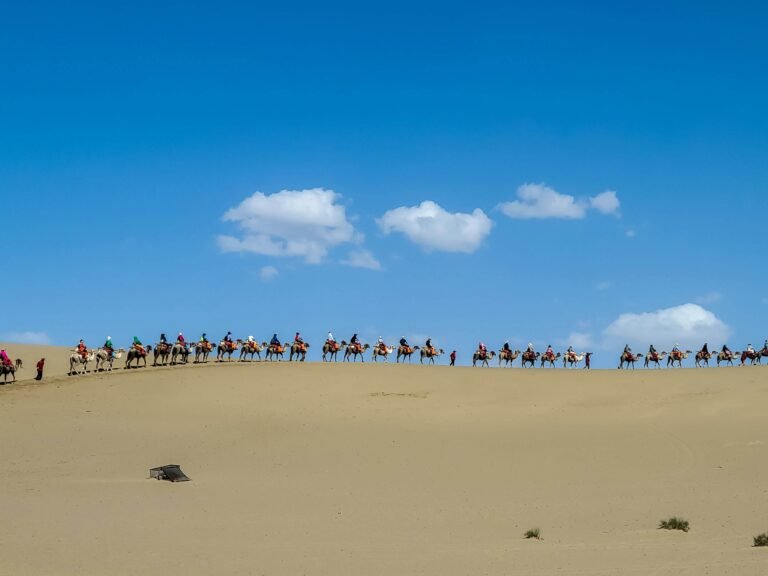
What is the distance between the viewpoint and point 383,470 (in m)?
24.4

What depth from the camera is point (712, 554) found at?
47.0 feet

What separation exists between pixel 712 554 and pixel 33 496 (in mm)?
14611

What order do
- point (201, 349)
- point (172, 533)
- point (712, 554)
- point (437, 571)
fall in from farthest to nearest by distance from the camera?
point (201, 349), point (172, 533), point (712, 554), point (437, 571)

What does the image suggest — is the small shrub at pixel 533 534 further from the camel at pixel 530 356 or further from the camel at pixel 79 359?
the camel at pixel 530 356

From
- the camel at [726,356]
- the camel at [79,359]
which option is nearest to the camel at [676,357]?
the camel at [726,356]

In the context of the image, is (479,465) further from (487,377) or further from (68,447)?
(487,377)

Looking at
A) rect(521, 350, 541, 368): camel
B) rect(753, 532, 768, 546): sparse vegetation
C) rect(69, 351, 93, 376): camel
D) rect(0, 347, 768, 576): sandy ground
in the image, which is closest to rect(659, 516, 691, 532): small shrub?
rect(0, 347, 768, 576): sandy ground

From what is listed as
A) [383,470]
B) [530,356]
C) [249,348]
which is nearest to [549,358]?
[530,356]

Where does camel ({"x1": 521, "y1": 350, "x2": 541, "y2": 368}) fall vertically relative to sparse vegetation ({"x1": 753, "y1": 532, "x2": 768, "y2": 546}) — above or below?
above

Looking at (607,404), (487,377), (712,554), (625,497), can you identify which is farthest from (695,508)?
(487,377)

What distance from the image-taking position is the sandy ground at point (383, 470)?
47.8 feet

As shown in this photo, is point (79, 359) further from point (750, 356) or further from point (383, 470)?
point (750, 356)

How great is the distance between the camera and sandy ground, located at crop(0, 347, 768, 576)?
47.8 ft

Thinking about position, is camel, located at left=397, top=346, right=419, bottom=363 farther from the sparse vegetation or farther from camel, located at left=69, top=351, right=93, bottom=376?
the sparse vegetation
